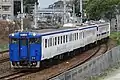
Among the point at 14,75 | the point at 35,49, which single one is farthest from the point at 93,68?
the point at 35,49

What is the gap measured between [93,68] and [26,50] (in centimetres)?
656

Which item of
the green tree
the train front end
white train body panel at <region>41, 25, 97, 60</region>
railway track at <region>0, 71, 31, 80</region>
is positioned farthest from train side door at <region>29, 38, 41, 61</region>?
the green tree

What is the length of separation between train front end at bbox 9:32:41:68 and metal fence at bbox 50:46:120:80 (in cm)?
434

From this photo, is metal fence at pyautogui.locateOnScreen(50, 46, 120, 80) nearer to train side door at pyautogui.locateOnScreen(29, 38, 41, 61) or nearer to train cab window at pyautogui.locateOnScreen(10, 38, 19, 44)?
train side door at pyautogui.locateOnScreen(29, 38, 41, 61)

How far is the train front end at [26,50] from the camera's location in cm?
2461

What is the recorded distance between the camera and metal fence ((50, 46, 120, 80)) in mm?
15141

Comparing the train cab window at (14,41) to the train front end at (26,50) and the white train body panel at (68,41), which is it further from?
Answer: the white train body panel at (68,41)

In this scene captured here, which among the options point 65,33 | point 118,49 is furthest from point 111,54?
point 65,33

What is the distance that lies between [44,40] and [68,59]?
7.68 metres

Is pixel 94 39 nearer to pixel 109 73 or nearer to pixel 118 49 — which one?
pixel 118 49

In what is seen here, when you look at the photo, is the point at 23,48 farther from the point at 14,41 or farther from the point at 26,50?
the point at 14,41

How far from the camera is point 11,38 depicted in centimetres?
2512

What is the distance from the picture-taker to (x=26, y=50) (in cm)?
2475

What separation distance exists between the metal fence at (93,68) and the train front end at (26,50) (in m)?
4.34
